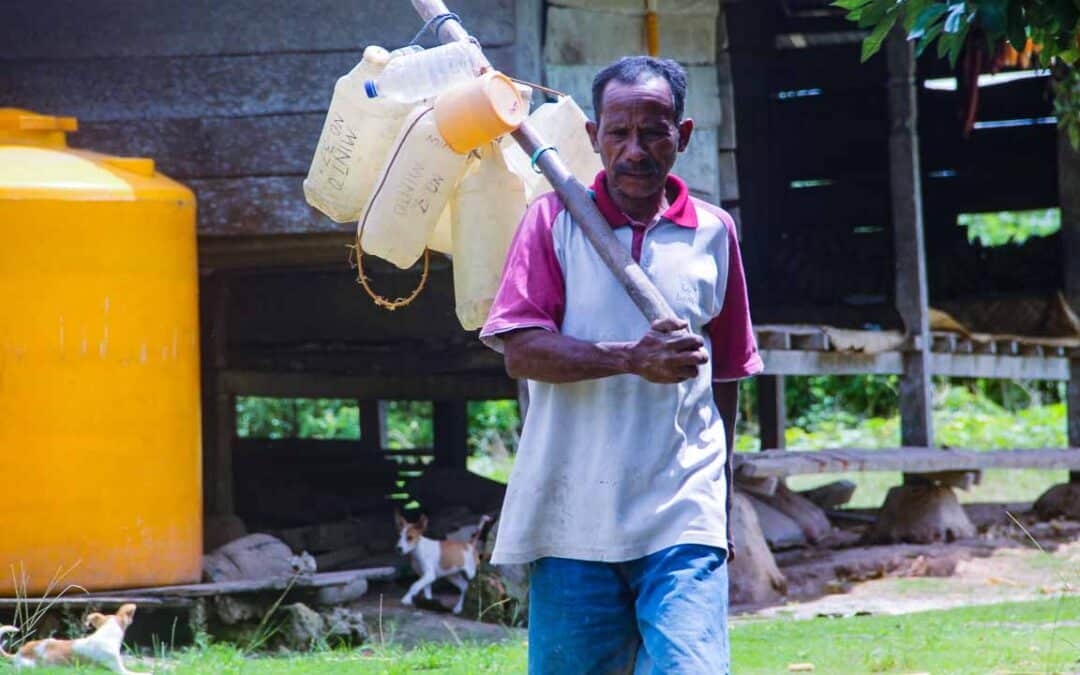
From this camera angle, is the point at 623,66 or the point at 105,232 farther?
the point at 105,232

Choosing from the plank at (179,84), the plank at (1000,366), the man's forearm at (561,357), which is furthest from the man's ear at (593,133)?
the plank at (1000,366)

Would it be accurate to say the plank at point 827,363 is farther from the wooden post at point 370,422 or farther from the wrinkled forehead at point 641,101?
the wrinkled forehead at point 641,101

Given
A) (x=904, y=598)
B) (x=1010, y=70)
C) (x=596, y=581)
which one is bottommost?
(x=904, y=598)

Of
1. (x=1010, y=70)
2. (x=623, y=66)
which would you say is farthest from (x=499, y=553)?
(x=1010, y=70)

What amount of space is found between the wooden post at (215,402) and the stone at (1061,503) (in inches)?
230

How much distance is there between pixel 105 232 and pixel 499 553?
3917mm

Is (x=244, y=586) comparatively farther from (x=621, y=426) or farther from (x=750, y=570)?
(x=621, y=426)

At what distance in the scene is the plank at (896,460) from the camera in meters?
Answer: 8.91

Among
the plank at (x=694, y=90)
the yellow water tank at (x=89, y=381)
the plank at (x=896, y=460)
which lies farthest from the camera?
the plank at (x=896, y=460)

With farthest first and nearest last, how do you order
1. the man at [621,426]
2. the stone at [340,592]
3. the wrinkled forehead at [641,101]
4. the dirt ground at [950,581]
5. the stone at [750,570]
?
the stone at [750,570] < the dirt ground at [950,581] < the stone at [340,592] < the wrinkled forehead at [641,101] < the man at [621,426]

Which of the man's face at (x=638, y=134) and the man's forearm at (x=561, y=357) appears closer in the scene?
the man's forearm at (x=561, y=357)

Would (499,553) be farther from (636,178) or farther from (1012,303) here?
(1012,303)

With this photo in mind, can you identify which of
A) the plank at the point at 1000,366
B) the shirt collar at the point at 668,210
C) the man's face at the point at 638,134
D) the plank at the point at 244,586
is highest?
the man's face at the point at 638,134

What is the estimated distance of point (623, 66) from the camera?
3.48 metres
